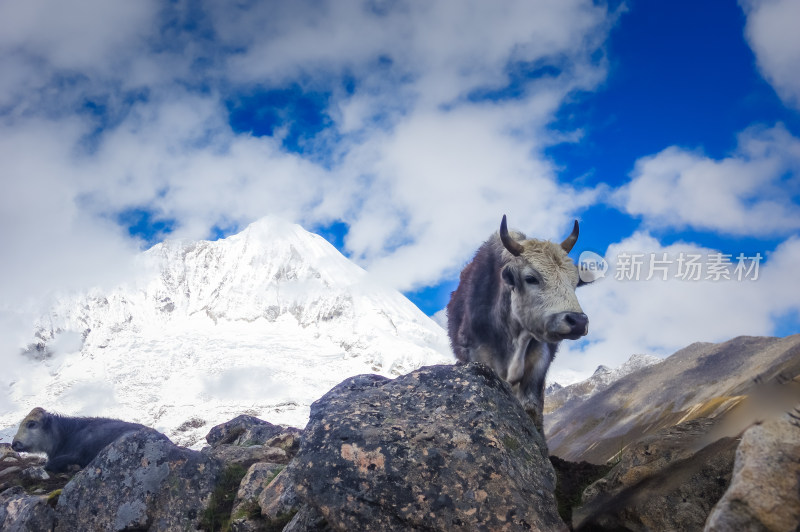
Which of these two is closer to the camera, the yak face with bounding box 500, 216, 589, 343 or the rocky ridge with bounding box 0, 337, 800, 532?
the rocky ridge with bounding box 0, 337, 800, 532

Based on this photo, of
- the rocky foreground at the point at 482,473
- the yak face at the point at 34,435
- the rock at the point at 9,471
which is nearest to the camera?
the rocky foreground at the point at 482,473

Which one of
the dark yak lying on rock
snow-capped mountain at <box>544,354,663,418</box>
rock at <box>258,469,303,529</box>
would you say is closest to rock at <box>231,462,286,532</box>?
rock at <box>258,469,303,529</box>

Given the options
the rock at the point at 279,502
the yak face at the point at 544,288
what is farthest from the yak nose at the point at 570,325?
the rock at the point at 279,502

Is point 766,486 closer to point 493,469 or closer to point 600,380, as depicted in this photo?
point 493,469

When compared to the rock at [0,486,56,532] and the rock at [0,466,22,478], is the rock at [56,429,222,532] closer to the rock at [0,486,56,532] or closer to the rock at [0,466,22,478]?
the rock at [0,486,56,532]

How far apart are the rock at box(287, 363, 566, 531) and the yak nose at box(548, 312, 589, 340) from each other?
1.77 meters

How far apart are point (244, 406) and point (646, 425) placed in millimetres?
180306

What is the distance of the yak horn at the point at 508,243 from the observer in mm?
7434

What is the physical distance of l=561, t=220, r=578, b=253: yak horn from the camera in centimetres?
798

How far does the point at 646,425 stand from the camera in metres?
18.7

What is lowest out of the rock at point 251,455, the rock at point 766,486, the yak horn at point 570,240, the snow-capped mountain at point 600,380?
the rock at point 766,486

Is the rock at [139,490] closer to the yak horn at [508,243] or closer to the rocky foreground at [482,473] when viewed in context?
the rocky foreground at [482,473]

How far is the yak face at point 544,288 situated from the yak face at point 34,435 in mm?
18628

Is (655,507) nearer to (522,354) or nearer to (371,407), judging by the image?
(371,407)
